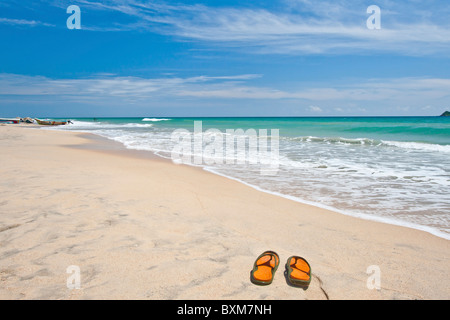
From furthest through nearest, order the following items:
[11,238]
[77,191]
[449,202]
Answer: [449,202] → [77,191] → [11,238]

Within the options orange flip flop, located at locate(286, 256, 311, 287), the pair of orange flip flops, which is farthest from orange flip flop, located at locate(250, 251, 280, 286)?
orange flip flop, located at locate(286, 256, 311, 287)

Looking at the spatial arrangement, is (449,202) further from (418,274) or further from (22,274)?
(22,274)

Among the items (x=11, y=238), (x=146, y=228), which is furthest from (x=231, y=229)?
(x=11, y=238)

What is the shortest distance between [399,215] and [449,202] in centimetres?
154

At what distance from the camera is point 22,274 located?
250 centimetres

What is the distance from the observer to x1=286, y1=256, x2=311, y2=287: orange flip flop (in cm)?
249

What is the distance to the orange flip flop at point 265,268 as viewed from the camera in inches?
99.0

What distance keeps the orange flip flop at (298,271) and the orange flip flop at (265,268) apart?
0.44ft

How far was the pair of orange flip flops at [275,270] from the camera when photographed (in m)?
2.50

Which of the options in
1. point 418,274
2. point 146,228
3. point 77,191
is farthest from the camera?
point 77,191

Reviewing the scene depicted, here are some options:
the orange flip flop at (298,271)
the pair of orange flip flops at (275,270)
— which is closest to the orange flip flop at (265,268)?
the pair of orange flip flops at (275,270)

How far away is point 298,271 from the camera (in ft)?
8.53

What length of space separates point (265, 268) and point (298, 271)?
299 mm

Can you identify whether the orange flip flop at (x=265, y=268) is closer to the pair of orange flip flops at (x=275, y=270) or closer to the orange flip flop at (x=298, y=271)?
the pair of orange flip flops at (x=275, y=270)
